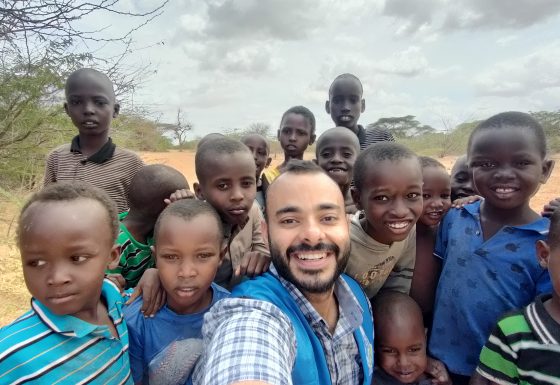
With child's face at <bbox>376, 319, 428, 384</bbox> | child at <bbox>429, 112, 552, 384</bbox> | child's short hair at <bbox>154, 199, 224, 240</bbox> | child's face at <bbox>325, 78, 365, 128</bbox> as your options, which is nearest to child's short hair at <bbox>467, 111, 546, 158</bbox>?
child at <bbox>429, 112, 552, 384</bbox>

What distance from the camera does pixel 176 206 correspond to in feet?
6.90

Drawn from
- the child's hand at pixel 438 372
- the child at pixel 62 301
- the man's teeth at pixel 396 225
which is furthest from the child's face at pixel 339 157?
the child at pixel 62 301

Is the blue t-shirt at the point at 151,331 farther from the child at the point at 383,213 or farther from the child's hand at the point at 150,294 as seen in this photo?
the child at the point at 383,213

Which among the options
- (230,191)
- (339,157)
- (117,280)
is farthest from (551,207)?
(117,280)

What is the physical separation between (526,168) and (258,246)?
1626 millimetres

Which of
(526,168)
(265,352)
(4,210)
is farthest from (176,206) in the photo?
(4,210)

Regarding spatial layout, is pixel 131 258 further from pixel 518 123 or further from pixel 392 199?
pixel 518 123

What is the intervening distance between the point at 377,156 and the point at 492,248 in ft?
2.52

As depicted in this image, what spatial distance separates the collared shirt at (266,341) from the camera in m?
1.24

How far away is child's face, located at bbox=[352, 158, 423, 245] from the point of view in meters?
2.18

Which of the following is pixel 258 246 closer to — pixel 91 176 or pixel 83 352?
pixel 83 352

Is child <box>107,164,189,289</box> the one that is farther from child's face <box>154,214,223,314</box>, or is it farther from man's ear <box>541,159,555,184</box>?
man's ear <box>541,159,555,184</box>

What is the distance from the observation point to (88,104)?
3.38 m

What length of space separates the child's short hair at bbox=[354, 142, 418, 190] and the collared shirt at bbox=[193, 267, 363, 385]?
0.73 meters
